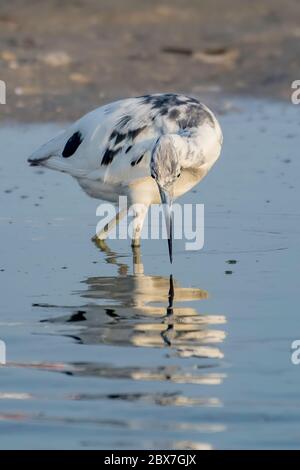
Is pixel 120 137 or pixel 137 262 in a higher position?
pixel 120 137

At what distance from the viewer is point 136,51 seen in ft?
48.4

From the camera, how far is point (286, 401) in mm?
5074

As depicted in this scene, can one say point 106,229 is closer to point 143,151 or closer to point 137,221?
point 137,221

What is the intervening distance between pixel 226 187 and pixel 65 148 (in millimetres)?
1556

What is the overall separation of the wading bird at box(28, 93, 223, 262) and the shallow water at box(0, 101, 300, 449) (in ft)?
1.13

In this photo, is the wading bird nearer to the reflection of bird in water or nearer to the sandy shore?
the reflection of bird in water

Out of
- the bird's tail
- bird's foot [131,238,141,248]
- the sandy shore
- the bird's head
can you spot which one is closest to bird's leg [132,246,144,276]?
bird's foot [131,238,141,248]

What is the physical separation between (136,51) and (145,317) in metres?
8.73

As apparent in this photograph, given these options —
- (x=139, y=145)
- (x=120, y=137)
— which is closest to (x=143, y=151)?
(x=139, y=145)

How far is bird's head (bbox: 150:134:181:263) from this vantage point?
731 cm

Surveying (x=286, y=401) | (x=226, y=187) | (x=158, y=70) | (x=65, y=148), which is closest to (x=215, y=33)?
(x=158, y=70)

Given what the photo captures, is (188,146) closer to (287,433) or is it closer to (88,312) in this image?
(88,312)

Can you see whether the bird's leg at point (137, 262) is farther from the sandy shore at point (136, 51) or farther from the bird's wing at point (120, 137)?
the sandy shore at point (136, 51)

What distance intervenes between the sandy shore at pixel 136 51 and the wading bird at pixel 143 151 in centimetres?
378
